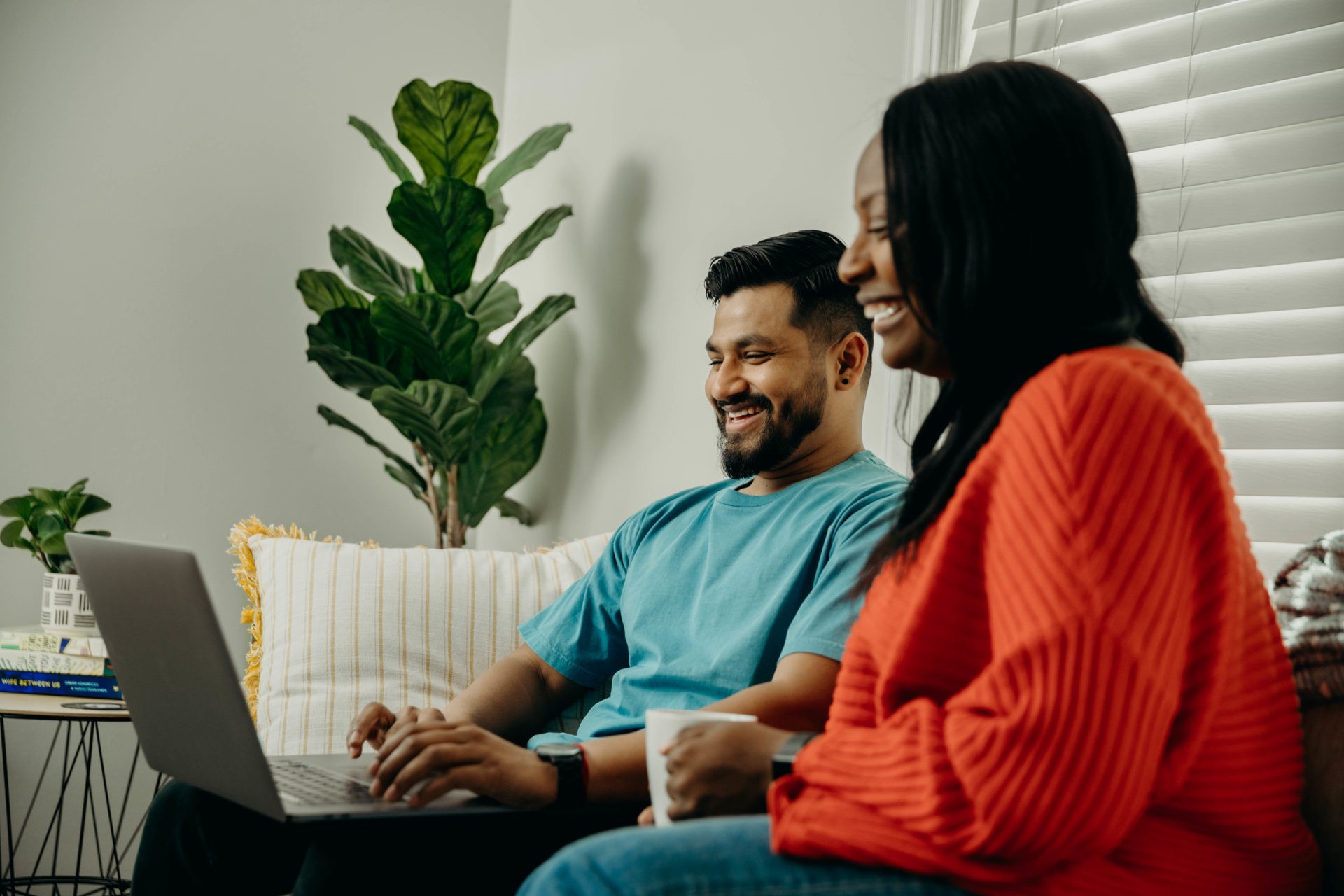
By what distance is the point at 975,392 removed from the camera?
0.81 meters

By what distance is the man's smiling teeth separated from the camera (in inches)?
35.7

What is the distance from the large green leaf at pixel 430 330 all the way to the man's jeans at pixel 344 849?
1.14 m

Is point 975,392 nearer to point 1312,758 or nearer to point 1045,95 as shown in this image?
point 1045,95

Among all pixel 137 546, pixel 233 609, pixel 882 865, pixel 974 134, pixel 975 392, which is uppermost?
pixel 974 134

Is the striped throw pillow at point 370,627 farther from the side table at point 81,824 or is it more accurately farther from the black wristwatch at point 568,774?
the side table at point 81,824

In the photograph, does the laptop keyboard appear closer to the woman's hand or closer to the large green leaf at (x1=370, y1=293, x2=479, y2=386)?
the woman's hand

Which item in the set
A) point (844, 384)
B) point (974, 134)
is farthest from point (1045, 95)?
point (844, 384)

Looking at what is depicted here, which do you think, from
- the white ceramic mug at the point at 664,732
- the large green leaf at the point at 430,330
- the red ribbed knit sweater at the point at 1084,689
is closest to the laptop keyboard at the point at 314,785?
the white ceramic mug at the point at 664,732

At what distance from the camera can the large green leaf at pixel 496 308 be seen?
93.3 inches

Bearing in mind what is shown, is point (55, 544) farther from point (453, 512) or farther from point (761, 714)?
point (761, 714)

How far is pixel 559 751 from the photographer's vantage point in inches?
43.4

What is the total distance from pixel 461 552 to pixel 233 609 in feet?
3.17

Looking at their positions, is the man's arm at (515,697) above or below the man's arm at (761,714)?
below

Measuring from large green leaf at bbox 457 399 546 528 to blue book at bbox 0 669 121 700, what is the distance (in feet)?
2.62
